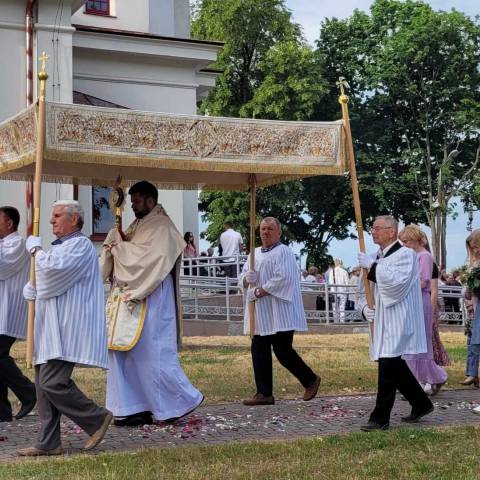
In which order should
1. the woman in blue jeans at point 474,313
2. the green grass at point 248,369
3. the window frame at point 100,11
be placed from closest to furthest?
1. the woman in blue jeans at point 474,313
2. the green grass at point 248,369
3. the window frame at point 100,11

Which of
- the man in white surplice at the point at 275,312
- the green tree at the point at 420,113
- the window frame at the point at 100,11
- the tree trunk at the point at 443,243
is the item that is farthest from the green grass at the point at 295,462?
the tree trunk at the point at 443,243

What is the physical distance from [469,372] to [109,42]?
53.8ft

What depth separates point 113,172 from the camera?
11109 millimetres

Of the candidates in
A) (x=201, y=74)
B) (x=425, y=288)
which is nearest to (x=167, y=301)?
(x=425, y=288)

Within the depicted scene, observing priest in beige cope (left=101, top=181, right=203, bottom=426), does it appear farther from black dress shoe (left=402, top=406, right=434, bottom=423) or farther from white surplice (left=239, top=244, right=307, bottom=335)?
black dress shoe (left=402, top=406, right=434, bottom=423)

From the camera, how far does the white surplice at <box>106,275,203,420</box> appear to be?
9211 mm

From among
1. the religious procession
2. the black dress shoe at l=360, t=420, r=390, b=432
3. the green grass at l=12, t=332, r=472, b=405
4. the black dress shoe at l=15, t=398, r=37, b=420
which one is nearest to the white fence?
the religious procession

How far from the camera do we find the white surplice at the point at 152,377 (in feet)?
30.2

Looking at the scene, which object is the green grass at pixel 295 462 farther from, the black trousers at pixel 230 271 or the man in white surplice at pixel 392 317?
the black trousers at pixel 230 271

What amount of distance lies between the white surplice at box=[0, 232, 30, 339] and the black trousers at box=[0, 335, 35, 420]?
0.14 metres

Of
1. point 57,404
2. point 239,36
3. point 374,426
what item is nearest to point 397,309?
point 374,426

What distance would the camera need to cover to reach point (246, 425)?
917cm

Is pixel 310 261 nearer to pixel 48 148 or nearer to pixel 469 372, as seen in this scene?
pixel 469 372

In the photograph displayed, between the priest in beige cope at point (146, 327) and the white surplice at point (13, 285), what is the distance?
887 mm
